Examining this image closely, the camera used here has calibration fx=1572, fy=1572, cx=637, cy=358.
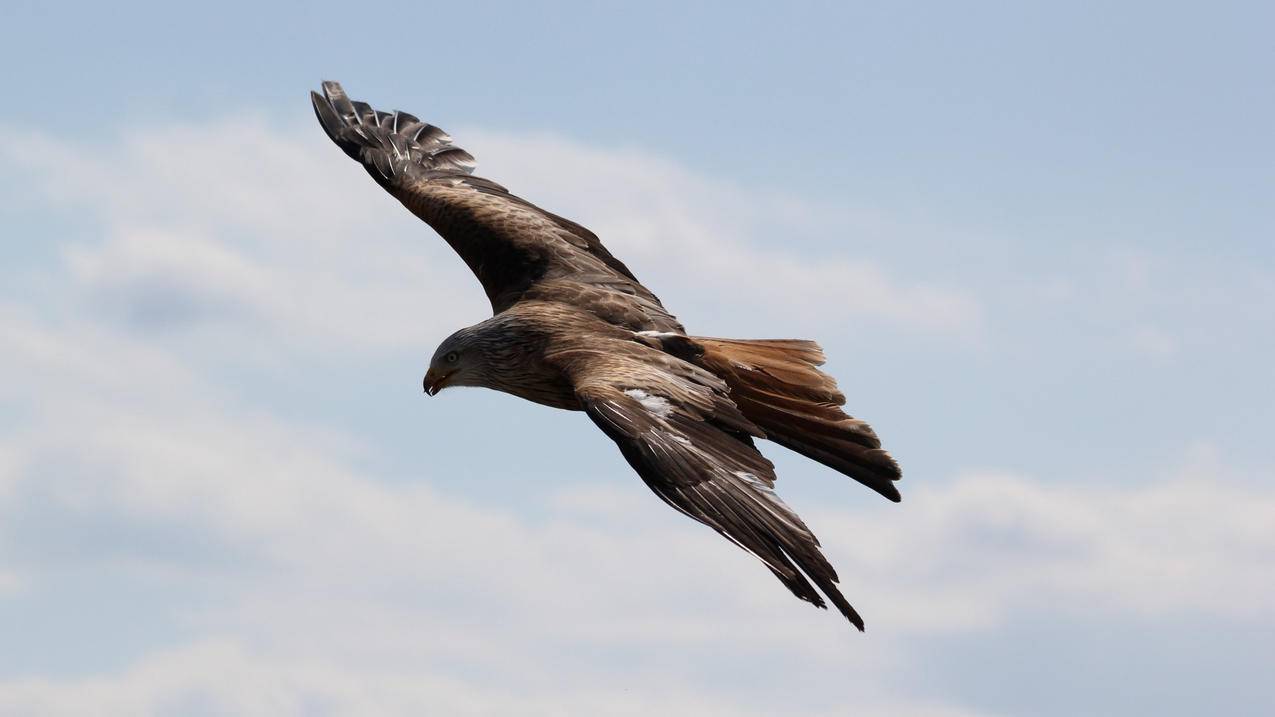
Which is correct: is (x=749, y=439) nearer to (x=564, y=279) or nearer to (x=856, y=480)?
(x=856, y=480)

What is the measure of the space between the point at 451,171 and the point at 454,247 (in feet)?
4.72

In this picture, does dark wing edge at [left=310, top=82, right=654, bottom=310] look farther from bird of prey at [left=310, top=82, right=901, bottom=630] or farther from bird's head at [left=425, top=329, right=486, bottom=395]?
bird's head at [left=425, top=329, right=486, bottom=395]

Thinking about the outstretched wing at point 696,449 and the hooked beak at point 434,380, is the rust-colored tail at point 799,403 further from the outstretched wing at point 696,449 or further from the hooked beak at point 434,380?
the hooked beak at point 434,380

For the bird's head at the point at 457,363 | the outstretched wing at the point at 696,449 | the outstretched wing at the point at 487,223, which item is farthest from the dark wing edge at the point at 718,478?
the outstretched wing at the point at 487,223

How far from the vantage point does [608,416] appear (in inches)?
386

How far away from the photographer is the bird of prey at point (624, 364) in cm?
917

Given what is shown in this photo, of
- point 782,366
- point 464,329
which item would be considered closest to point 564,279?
point 464,329

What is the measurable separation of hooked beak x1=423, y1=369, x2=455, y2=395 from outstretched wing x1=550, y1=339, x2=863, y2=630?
1.08m

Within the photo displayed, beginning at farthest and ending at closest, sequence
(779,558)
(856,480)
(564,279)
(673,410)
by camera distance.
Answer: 1. (564,279)
2. (856,480)
3. (673,410)
4. (779,558)

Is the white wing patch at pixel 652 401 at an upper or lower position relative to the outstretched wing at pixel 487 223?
lower

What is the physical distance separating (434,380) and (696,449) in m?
2.90

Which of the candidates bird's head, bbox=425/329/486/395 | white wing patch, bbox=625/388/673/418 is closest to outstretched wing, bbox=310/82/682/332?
bird's head, bbox=425/329/486/395

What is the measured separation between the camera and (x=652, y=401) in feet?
33.0

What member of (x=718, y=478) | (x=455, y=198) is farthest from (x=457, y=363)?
(x=718, y=478)
